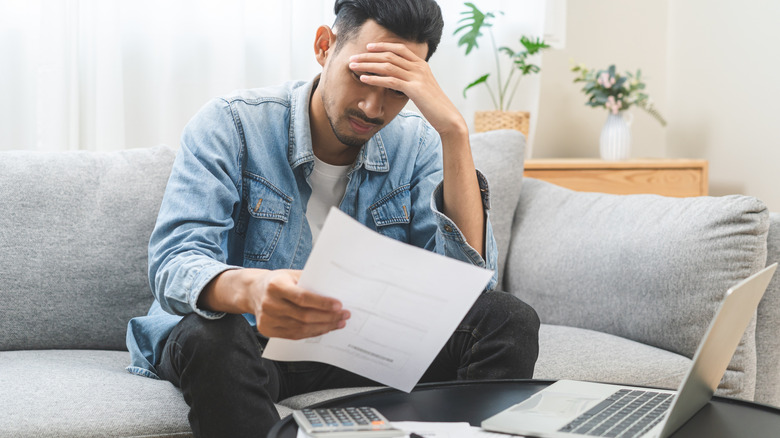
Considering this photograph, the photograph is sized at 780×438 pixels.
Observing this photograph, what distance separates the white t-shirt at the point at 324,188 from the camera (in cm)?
131

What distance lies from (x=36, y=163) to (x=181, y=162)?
531 millimetres

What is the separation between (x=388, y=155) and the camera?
4.51 feet

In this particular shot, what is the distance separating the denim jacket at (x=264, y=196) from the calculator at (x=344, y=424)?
12.8 inches

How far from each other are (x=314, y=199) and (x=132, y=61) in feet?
3.46

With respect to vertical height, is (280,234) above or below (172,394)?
above

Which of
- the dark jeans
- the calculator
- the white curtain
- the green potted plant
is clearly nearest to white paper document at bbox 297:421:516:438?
the calculator

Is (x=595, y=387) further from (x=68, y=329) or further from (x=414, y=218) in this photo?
(x=68, y=329)

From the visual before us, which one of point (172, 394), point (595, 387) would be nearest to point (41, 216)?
point (172, 394)

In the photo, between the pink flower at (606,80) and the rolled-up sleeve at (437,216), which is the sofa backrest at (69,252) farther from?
the pink flower at (606,80)

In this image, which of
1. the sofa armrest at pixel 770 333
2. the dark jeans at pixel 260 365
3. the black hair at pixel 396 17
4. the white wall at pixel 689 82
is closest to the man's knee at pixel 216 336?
the dark jeans at pixel 260 365

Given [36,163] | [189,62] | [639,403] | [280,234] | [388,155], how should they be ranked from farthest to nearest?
[189,62]
[36,163]
[388,155]
[280,234]
[639,403]

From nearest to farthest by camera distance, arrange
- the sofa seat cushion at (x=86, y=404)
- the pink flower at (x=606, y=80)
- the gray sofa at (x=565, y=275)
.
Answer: the sofa seat cushion at (x=86, y=404), the gray sofa at (x=565, y=275), the pink flower at (x=606, y=80)

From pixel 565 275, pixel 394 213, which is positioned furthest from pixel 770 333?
pixel 394 213

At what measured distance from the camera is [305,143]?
50.3 inches
